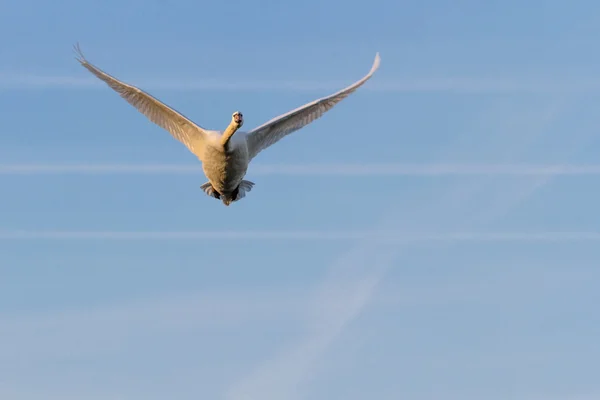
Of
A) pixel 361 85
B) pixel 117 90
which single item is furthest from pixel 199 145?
pixel 361 85

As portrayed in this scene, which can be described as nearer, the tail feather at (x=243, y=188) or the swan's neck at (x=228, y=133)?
the swan's neck at (x=228, y=133)

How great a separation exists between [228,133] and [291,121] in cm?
335

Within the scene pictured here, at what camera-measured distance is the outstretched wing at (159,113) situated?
3478 centimetres

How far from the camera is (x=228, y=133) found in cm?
3325

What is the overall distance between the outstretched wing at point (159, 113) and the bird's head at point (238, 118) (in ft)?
6.06

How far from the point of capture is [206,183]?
1423 inches

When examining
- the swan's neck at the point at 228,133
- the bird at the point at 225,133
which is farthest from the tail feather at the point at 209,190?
the swan's neck at the point at 228,133

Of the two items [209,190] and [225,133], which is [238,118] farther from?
A: [209,190]

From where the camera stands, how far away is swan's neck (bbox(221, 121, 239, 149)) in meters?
33.1

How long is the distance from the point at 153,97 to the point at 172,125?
1.22 meters

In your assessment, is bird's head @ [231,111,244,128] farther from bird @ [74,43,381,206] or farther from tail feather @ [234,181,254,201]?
tail feather @ [234,181,254,201]

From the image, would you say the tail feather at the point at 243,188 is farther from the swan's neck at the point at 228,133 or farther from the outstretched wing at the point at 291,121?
the swan's neck at the point at 228,133

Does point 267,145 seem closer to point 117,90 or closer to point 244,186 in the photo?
point 244,186

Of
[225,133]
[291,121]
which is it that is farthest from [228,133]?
[291,121]
